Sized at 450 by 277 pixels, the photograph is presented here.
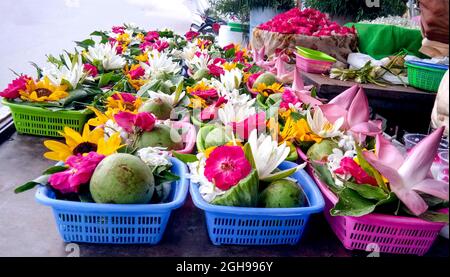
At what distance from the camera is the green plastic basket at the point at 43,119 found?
1.36 m

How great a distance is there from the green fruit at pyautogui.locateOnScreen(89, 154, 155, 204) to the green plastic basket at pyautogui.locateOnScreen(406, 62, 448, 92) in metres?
1.57

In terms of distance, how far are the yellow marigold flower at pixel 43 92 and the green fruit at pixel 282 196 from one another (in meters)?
0.93

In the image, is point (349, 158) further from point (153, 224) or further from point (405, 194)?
point (153, 224)

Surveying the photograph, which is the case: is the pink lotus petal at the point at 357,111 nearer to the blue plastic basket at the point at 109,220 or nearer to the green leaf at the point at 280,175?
the green leaf at the point at 280,175

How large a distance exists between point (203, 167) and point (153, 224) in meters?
0.17

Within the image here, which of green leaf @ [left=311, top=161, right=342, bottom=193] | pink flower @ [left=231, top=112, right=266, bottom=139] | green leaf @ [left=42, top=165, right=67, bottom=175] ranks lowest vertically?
green leaf @ [left=311, top=161, right=342, bottom=193]

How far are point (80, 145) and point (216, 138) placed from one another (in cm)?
37

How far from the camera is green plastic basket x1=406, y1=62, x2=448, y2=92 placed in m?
1.83

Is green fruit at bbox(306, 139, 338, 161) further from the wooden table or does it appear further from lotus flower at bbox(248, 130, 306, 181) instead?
the wooden table

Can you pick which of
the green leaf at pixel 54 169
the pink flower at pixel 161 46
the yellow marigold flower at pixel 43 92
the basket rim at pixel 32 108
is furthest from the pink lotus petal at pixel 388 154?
the pink flower at pixel 161 46

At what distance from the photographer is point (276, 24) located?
2736mm

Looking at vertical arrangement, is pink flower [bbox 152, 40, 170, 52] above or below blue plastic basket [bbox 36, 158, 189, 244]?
above

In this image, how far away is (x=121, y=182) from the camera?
79cm

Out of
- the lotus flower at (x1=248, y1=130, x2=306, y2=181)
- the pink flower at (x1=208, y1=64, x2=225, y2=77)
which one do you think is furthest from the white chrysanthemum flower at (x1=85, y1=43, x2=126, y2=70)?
the lotus flower at (x1=248, y1=130, x2=306, y2=181)
